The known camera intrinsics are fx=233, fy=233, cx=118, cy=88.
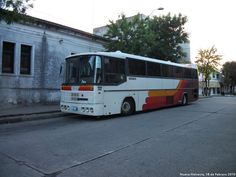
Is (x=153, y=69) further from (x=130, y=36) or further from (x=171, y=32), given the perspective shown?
(x=171, y=32)

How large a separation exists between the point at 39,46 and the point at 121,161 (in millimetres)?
13501

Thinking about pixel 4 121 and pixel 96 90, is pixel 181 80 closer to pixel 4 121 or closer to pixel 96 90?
pixel 96 90

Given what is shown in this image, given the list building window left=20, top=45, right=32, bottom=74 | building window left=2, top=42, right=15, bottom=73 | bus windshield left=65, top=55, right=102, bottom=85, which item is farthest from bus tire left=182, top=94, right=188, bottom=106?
building window left=2, top=42, right=15, bottom=73

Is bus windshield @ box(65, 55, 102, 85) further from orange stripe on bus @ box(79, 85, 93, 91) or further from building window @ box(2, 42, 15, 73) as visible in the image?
building window @ box(2, 42, 15, 73)

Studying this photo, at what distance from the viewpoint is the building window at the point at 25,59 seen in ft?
51.7

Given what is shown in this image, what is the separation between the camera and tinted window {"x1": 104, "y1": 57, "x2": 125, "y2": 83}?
1135 centimetres

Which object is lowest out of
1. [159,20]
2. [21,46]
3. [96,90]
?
[96,90]

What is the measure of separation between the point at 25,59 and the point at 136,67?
25.9 feet

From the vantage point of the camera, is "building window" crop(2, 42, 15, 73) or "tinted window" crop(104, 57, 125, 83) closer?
→ "tinted window" crop(104, 57, 125, 83)

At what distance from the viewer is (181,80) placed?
18.7 metres

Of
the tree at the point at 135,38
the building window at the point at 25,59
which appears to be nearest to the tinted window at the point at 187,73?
the tree at the point at 135,38

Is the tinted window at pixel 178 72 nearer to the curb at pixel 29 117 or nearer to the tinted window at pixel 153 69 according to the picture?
the tinted window at pixel 153 69

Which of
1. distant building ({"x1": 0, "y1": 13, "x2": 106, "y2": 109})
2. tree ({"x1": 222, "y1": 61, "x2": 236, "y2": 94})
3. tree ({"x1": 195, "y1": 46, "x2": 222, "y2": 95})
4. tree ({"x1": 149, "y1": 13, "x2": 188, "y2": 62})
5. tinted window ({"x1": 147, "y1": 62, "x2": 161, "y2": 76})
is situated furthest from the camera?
tree ({"x1": 222, "y1": 61, "x2": 236, "y2": 94})

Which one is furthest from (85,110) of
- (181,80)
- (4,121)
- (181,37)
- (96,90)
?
(181,37)
